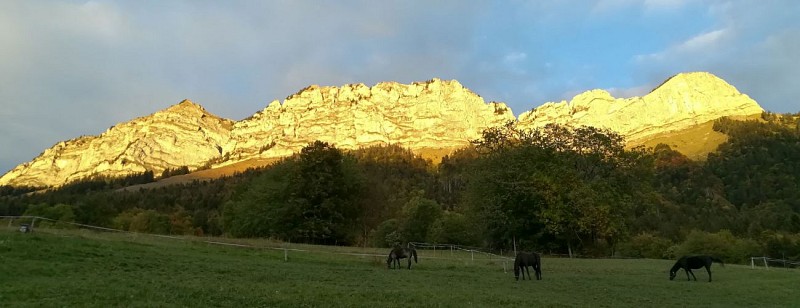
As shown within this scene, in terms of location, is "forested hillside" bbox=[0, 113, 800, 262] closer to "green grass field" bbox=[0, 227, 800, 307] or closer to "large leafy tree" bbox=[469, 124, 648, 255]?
"large leafy tree" bbox=[469, 124, 648, 255]

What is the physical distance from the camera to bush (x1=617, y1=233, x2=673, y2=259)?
8294 centimetres

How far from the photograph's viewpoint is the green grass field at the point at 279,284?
14.7 metres

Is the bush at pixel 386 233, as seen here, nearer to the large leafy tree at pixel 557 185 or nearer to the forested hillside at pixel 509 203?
the forested hillside at pixel 509 203

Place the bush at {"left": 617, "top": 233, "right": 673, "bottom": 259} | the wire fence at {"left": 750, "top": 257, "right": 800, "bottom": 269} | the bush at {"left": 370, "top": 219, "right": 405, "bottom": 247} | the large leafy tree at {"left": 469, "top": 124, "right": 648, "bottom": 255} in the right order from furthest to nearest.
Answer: the bush at {"left": 370, "top": 219, "right": 405, "bottom": 247} < the bush at {"left": 617, "top": 233, "right": 673, "bottom": 259} < the large leafy tree at {"left": 469, "top": 124, "right": 648, "bottom": 255} < the wire fence at {"left": 750, "top": 257, "right": 800, "bottom": 269}

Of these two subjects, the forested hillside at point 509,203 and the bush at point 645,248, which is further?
the bush at point 645,248

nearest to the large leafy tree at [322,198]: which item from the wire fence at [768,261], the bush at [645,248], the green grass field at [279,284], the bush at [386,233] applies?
the bush at [386,233]

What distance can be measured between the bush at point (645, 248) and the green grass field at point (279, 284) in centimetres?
5382

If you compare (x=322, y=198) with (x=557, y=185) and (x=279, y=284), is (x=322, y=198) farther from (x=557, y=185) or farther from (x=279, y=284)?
(x=279, y=284)

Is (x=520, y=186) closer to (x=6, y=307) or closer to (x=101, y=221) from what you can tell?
(x=6, y=307)

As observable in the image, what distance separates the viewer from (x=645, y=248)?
279ft

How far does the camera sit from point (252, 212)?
72.1m

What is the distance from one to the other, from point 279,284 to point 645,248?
82503mm

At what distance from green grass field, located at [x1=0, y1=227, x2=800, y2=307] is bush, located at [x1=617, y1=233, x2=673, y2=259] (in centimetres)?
5382

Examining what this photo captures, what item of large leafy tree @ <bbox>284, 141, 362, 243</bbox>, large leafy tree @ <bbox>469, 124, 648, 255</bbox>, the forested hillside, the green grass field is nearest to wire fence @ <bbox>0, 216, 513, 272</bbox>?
the green grass field
